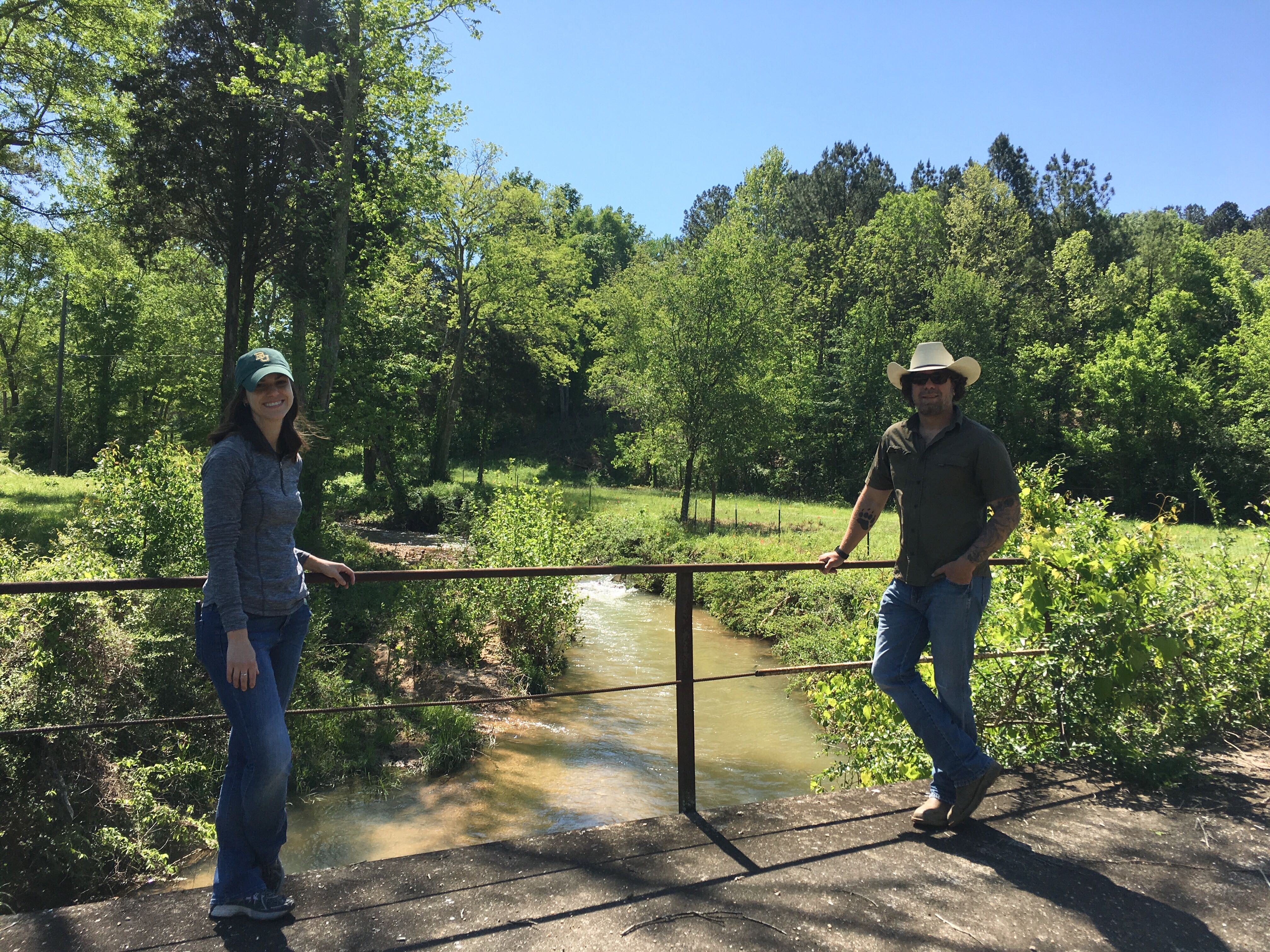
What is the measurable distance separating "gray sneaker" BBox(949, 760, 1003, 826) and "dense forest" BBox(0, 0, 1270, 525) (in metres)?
12.7

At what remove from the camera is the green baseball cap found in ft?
8.86

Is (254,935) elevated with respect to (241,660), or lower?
lower

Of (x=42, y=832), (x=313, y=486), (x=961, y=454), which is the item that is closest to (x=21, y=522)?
(x=313, y=486)

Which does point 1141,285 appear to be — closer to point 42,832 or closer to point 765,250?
point 765,250

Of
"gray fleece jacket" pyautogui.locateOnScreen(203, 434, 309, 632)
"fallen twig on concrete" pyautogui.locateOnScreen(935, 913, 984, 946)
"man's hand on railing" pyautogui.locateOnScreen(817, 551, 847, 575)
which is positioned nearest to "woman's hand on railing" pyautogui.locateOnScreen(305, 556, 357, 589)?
"gray fleece jacket" pyautogui.locateOnScreen(203, 434, 309, 632)

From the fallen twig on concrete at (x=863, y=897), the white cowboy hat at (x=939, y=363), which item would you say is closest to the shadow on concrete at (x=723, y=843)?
the fallen twig on concrete at (x=863, y=897)

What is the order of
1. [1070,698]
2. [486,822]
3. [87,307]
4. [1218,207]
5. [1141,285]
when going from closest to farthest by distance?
1. [1070,698]
2. [486,822]
3. [87,307]
4. [1141,285]
5. [1218,207]

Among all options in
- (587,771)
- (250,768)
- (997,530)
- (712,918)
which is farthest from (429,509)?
(712,918)

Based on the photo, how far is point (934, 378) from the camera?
3506mm

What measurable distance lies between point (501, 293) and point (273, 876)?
3596 cm

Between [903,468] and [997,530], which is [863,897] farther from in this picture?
[903,468]

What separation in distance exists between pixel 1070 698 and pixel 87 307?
45391 millimetres

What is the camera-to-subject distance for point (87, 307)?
38781mm

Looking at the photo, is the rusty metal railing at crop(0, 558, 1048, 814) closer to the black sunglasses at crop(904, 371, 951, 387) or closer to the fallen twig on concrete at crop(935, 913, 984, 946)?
the black sunglasses at crop(904, 371, 951, 387)
